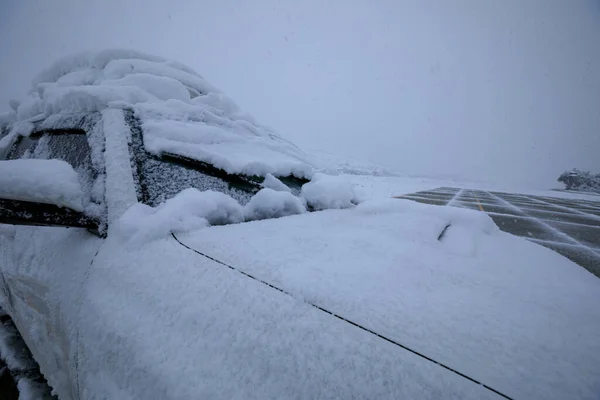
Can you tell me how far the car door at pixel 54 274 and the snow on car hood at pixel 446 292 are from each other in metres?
0.49

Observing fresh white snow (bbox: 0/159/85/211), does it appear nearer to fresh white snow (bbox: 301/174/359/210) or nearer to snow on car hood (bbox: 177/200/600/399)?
snow on car hood (bbox: 177/200/600/399)

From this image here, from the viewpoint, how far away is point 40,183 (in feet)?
2.91

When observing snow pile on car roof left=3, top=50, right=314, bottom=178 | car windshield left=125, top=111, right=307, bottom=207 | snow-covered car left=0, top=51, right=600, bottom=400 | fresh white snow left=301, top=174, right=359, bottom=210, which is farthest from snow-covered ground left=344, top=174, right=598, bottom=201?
snow-covered car left=0, top=51, right=600, bottom=400

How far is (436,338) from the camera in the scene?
0.54m

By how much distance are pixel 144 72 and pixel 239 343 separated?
2.19m

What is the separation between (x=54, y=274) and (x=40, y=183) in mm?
427

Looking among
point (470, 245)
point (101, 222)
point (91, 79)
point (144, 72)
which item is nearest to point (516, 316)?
point (470, 245)

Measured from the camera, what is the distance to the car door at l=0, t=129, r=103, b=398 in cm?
94

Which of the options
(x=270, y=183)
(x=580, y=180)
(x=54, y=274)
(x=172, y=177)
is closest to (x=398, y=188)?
(x=270, y=183)

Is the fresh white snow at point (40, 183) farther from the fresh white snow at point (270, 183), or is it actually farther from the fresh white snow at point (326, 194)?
the fresh white snow at point (326, 194)

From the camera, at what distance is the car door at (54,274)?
935 mm

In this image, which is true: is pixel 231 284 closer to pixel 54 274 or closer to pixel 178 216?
pixel 178 216

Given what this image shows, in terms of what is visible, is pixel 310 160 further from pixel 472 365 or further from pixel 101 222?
pixel 472 365

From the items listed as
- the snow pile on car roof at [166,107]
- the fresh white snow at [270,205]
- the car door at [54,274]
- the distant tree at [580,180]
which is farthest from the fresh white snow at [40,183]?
the distant tree at [580,180]
